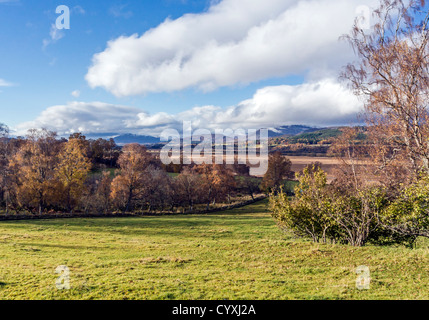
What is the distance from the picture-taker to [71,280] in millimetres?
11398

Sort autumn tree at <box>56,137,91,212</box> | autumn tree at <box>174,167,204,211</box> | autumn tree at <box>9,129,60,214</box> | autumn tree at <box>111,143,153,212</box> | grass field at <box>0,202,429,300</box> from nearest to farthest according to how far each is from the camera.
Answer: grass field at <box>0,202,429,300</box>
autumn tree at <box>9,129,60,214</box>
autumn tree at <box>56,137,91,212</box>
autumn tree at <box>111,143,153,212</box>
autumn tree at <box>174,167,204,211</box>

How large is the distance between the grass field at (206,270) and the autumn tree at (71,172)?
22.3 meters

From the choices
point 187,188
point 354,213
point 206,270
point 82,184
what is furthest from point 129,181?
point 354,213

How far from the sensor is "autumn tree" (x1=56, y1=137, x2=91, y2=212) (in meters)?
45.9

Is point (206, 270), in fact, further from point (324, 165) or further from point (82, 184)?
point (324, 165)

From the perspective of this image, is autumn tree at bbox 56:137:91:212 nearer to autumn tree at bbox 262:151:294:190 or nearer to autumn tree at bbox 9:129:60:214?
autumn tree at bbox 9:129:60:214

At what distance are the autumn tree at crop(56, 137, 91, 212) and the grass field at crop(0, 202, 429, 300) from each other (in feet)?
73.1

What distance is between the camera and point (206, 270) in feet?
44.2

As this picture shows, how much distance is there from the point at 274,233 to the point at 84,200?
36263 mm

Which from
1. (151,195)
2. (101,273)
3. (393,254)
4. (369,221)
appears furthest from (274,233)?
(151,195)

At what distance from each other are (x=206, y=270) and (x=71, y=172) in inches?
1714

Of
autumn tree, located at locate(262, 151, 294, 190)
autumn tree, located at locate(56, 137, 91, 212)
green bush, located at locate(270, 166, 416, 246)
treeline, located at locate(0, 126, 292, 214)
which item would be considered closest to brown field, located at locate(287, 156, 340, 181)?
autumn tree, located at locate(262, 151, 294, 190)

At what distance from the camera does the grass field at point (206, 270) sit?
9664mm

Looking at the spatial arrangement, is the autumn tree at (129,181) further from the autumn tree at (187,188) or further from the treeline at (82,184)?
the autumn tree at (187,188)
